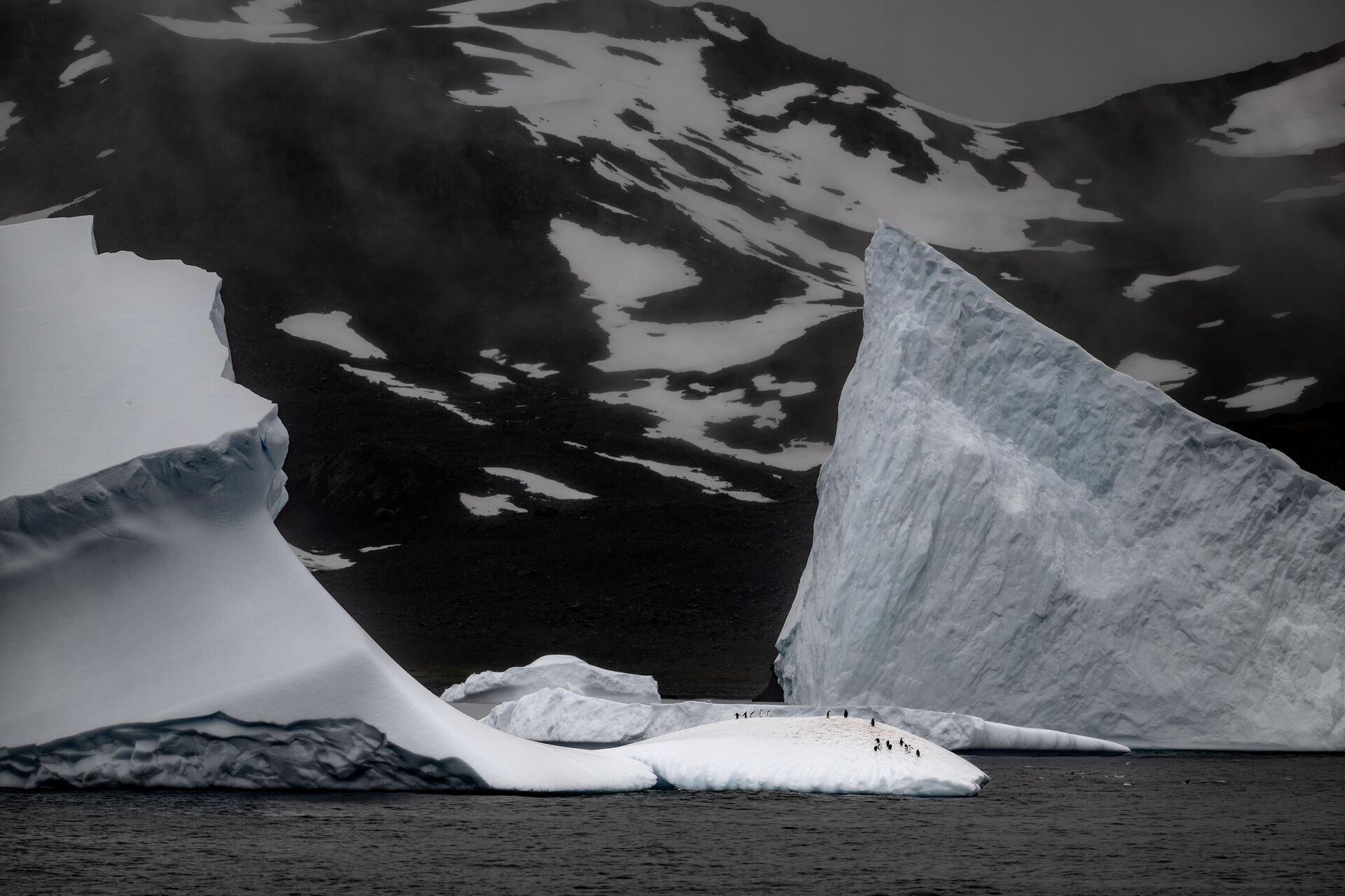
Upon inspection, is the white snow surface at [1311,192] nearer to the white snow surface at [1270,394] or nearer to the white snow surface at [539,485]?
the white snow surface at [1270,394]

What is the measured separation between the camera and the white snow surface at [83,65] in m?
160

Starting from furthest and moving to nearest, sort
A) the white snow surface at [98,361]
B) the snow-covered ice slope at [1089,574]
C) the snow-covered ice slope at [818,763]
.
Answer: the snow-covered ice slope at [1089,574], the snow-covered ice slope at [818,763], the white snow surface at [98,361]

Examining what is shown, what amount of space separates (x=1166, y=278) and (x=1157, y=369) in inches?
937

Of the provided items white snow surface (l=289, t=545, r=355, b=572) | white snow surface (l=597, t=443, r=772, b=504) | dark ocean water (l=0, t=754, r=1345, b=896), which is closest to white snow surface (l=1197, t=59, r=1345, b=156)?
white snow surface (l=597, t=443, r=772, b=504)

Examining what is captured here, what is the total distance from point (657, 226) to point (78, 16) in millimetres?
79191

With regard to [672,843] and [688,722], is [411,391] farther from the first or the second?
[672,843]

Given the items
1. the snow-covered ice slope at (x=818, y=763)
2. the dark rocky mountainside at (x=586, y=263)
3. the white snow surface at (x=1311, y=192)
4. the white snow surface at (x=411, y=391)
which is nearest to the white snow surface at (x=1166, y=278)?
the dark rocky mountainside at (x=586, y=263)

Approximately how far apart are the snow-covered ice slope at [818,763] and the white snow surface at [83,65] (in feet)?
537

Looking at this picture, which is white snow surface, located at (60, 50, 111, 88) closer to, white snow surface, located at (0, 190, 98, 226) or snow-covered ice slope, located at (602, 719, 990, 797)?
white snow surface, located at (0, 190, 98, 226)

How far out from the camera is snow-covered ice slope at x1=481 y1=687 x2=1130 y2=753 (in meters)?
23.2

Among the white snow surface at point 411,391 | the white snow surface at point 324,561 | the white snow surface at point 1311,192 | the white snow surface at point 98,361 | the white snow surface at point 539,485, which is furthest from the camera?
the white snow surface at point 1311,192

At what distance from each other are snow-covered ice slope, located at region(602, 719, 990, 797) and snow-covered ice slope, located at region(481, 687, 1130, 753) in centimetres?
359

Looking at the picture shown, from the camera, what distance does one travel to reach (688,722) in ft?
86.5

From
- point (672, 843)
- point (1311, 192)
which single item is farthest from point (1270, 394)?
point (672, 843)
